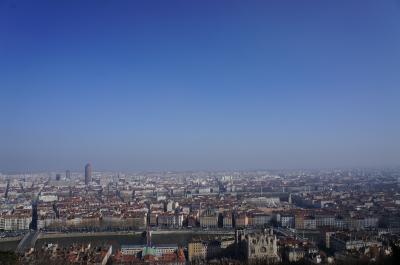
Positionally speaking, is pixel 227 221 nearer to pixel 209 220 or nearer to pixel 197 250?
pixel 209 220

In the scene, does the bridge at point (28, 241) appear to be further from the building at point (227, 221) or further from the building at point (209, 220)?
the building at point (227, 221)

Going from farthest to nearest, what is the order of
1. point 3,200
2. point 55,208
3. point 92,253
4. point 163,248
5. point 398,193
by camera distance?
point 3,200 → point 398,193 → point 55,208 → point 163,248 → point 92,253

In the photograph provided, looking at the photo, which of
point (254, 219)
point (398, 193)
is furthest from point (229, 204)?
point (398, 193)

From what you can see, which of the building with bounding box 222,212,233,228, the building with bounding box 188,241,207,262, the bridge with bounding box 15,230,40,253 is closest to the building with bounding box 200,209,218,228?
the building with bounding box 222,212,233,228

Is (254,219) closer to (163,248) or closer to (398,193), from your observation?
(163,248)

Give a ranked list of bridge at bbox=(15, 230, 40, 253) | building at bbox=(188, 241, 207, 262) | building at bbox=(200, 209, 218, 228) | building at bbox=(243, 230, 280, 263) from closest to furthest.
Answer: building at bbox=(243, 230, 280, 263) < building at bbox=(188, 241, 207, 262) < bridge at bbox=(15, 230, 40, 253) < building at bbox=(200, 209, 218, 228)

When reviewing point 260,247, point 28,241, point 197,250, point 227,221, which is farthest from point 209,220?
point 260,247

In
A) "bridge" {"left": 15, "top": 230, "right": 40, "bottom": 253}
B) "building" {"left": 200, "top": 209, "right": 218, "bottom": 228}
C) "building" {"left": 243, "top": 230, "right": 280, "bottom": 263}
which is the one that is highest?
"building" {"left": 243, "top": 230, "right": 280, "bottom": 263}

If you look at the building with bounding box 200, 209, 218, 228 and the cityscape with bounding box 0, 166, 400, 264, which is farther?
the building with bounding box 200, 209, 218, 228

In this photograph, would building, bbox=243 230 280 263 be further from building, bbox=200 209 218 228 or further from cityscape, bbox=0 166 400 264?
building, bbox=200 209 218 228
